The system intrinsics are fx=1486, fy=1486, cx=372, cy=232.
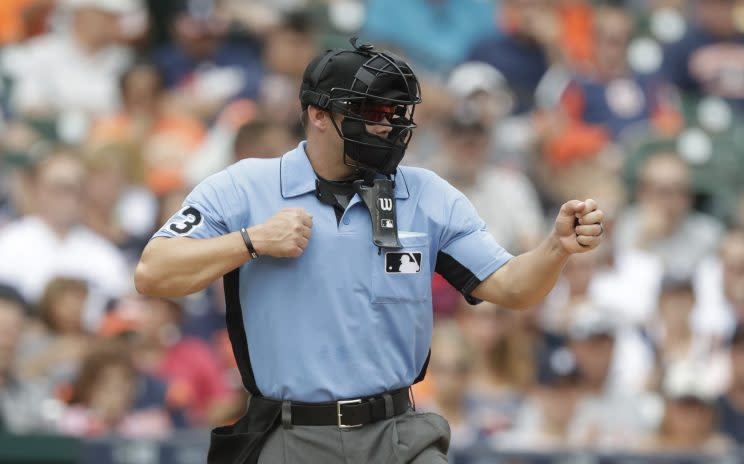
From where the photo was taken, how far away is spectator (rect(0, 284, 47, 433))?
8.03 meters

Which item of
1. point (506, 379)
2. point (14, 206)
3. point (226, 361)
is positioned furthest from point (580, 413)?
point (14, 206)

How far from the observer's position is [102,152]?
10.1 m

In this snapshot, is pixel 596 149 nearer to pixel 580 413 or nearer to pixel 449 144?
pixel 449 144

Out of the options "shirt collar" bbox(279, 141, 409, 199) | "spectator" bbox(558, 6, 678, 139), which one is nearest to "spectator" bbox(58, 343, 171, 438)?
"shirt collar" bbox(279, 141, 409, 199)

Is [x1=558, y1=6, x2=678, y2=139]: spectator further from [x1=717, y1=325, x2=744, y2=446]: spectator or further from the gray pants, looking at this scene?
the gray pants

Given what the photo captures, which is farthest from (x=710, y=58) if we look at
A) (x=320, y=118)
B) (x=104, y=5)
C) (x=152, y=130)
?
(x=320, y=118)

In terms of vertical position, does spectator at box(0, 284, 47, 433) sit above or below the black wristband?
below

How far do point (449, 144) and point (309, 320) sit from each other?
5.62 meters

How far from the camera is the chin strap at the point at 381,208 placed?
4.78 metres

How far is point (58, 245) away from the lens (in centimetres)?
959

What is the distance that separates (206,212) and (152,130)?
630 centimetres

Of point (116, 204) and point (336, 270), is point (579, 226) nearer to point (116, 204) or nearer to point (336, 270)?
point (336, 270)

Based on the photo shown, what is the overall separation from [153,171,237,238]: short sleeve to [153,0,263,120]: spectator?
6.38m

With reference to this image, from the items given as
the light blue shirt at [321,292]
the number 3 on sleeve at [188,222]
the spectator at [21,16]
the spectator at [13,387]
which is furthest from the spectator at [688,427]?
the spectator at [21,16]
